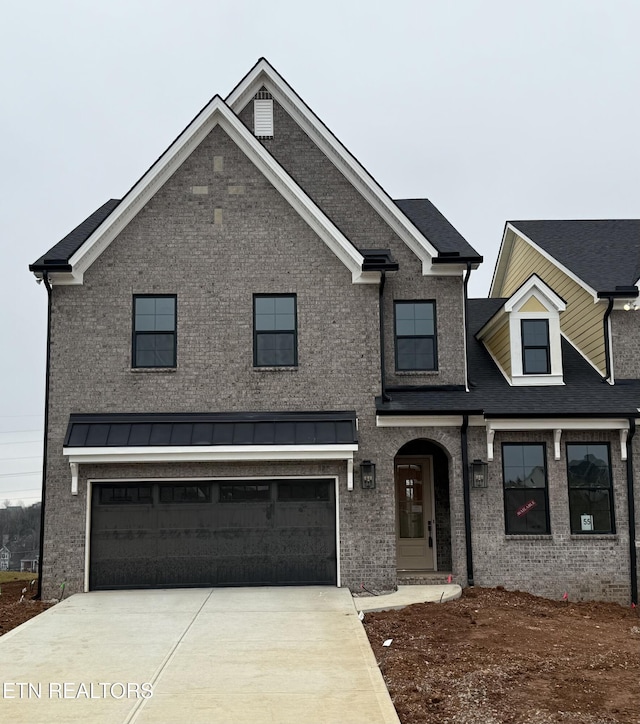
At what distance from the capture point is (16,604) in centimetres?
1482

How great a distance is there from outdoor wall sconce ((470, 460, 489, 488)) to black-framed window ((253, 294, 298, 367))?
4.09 m

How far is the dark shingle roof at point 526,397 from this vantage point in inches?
612

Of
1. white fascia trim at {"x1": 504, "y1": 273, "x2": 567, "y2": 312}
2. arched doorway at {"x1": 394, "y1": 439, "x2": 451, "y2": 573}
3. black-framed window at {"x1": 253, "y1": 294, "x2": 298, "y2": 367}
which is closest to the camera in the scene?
black-framed window at {"x1": 253, "y1": 294, "x2": 298, "y2": 367}

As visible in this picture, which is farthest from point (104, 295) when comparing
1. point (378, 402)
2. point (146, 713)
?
point (146, 713)

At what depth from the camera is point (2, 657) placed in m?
10.1

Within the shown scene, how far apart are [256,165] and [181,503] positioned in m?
6.98

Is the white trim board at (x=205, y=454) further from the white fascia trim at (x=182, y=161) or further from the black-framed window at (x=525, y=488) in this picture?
the white fascia trim at (x=182, y=161)

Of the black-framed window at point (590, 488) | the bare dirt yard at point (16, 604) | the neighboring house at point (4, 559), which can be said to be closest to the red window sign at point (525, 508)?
the black-framed window at point (590, 488)

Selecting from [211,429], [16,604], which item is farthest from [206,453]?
[16,604]

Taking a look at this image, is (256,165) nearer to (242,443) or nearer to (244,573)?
(242,443)

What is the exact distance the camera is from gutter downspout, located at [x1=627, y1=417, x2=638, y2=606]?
15.4 meters

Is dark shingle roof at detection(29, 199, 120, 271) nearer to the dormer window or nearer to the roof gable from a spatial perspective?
the roof gable

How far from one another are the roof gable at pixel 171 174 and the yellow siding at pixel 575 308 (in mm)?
5305

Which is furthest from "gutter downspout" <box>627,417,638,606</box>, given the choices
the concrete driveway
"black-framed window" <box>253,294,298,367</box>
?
"black-framed window" <box>253,294,298,367</box>
